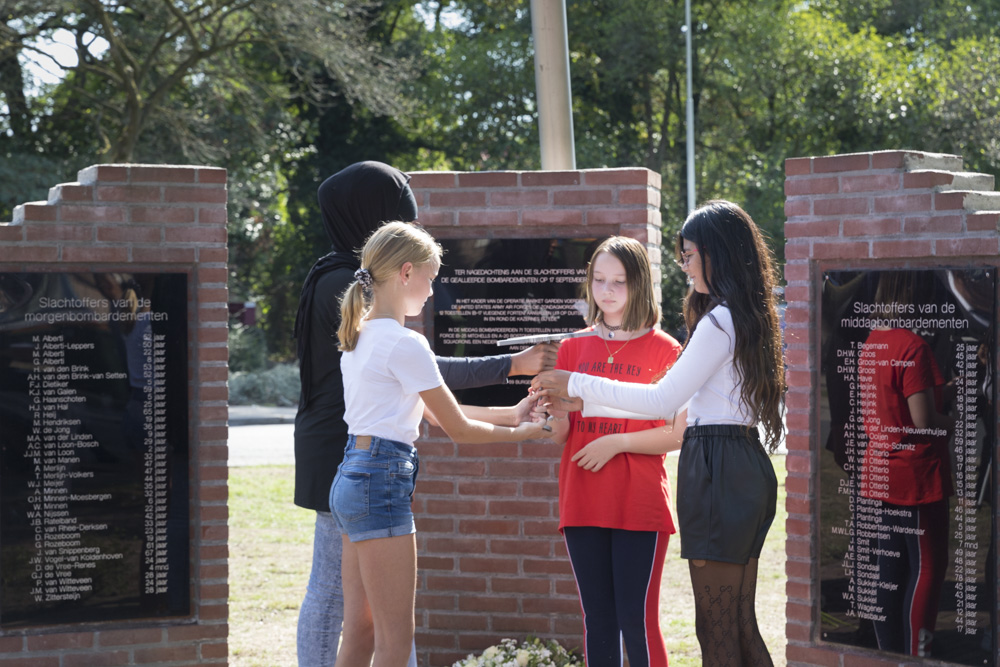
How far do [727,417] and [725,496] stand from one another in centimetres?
24

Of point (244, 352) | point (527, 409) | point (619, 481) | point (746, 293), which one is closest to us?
point (746, 293)

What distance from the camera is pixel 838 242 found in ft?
12.6

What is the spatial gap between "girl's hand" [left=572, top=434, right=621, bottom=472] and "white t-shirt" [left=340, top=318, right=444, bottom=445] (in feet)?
2.37

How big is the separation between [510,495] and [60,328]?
6.79 ft

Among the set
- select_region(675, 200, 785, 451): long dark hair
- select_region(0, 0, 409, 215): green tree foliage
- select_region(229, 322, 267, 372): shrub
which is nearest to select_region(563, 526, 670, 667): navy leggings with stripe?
select_region(675, 200, 785, 451): long dark hair

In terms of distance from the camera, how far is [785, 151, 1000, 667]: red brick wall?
3588mm

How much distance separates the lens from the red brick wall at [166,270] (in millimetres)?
4031

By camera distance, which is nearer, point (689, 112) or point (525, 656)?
point (525, 656)

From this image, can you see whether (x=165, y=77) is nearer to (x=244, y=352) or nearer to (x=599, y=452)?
(x=244, y=352)

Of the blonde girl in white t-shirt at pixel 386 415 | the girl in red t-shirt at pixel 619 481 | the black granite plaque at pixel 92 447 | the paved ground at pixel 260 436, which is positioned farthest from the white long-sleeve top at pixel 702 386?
the paved ground at pixel 260 436

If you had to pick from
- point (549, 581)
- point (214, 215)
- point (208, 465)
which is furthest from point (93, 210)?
point (549, 581)

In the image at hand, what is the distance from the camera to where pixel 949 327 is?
3.52m

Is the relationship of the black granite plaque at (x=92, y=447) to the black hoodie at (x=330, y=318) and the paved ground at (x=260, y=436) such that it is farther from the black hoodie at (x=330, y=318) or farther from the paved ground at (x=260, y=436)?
the paved ground at (x=260, y=436)

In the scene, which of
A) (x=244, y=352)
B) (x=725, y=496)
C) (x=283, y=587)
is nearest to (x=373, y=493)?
(x=725, y=496)
